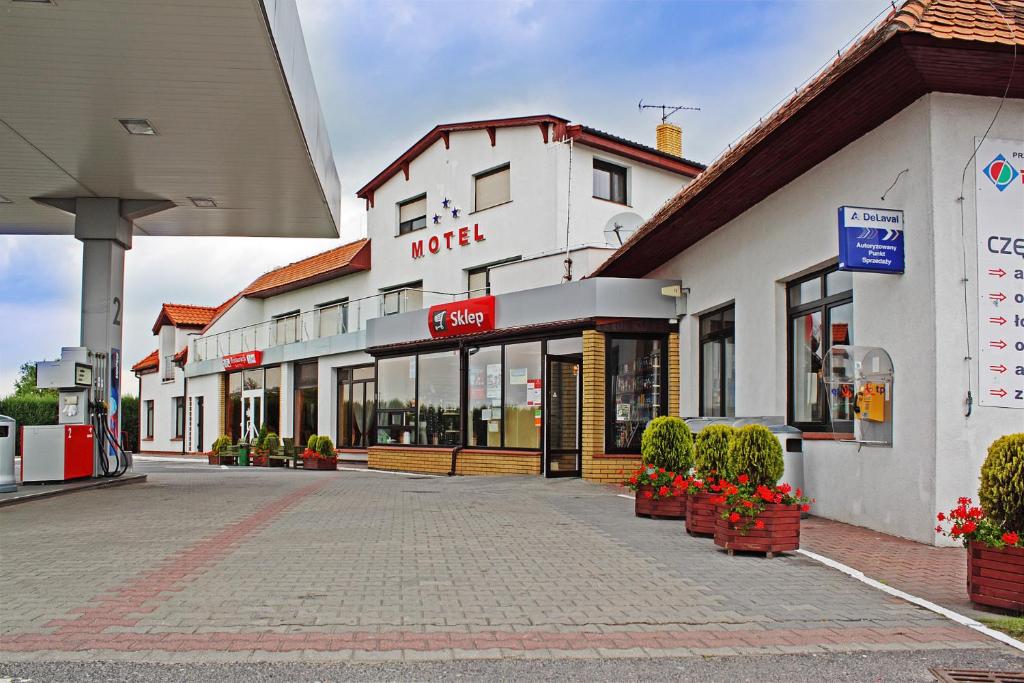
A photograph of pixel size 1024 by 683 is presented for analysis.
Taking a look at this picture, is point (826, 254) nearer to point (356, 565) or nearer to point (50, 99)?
point (356, 565)

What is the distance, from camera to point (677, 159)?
78.1 feet

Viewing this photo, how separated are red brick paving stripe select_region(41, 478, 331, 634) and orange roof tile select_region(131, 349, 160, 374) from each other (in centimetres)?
3941

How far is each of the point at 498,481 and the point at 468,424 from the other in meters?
3.61

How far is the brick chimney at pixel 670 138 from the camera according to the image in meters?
28.0

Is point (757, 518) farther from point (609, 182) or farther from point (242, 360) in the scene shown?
point (242, 360)

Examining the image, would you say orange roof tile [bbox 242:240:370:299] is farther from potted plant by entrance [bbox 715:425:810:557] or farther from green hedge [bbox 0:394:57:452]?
potted plant by entrance [bbox 715:425:810:557]

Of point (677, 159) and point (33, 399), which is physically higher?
point (677, 159)

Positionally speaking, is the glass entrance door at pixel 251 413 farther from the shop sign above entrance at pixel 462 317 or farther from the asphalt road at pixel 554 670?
the asphalt road at pixel 554 670

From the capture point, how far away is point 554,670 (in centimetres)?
489

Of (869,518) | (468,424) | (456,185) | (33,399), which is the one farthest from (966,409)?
(33,399)

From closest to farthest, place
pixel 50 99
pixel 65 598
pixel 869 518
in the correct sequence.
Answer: pixel 65 598
pixel 869 518
pixel 50 99

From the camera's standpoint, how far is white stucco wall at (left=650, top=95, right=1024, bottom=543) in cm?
887

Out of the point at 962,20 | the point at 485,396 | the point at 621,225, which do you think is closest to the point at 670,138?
the point at 621,225

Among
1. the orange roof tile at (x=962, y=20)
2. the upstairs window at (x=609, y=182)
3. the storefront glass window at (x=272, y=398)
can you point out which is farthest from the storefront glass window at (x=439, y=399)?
the orange roof tile at (x=962, y=20)
